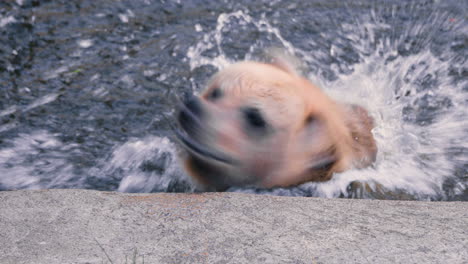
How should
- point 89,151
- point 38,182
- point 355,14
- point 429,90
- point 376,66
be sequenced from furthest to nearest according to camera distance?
point 355,14 < point 376,66 < point 429,90 < point 89,151 < point 38,182

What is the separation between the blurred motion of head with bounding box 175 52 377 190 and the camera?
7.90 ft

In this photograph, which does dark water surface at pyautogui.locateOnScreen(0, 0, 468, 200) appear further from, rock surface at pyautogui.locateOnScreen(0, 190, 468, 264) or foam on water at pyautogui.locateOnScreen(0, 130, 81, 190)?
rock surface at pyautogui.locateOnScreen(0, 190, 468, 264)

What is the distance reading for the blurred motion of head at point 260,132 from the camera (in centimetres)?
241

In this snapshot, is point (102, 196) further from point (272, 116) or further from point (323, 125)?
point (323, 125)

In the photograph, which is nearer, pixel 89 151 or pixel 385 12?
pixel 89 151

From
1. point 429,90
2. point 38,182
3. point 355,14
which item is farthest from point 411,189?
point 355,14

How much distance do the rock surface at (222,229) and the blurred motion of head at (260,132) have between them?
0.70ft

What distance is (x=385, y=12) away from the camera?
15.4ft

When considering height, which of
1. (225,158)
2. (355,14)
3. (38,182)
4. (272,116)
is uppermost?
(355,14)

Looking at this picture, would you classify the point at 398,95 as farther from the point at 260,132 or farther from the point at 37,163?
the point at 37,163

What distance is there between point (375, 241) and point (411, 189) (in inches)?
35.7

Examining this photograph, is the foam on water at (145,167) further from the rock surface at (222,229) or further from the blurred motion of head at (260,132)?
the rock surface at (222,229)

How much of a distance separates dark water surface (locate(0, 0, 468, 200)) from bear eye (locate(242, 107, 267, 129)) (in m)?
0.34

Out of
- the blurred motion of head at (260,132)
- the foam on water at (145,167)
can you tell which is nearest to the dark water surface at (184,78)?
the foam on water at (145,167)
